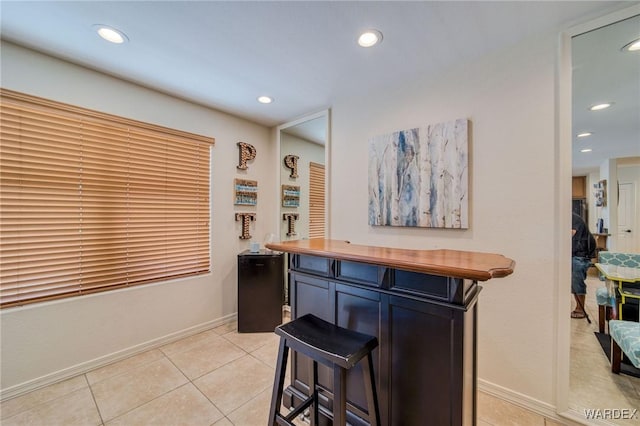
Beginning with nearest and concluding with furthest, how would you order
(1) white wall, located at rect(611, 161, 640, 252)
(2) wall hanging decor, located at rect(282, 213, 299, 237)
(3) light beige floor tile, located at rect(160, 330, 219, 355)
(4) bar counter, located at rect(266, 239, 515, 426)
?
(4) bar counter, located at rect(266, 239, 515, 426), (1) white wall, located at rect(611, 161, 640, 252), (3) light beige floor tile, located at rect(160, 330, 219, 355), (2) wall hanging decor, located at rect(282, 213, 299, 237)

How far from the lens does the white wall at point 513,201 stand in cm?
181

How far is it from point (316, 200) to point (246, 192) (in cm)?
95

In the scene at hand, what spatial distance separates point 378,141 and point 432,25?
1.02 metres

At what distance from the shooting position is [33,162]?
207cm

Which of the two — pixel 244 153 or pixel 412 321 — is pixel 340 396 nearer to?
pixel 412 321

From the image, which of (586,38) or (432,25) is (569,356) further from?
(432,25)

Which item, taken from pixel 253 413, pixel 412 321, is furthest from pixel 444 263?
pixel 253 413

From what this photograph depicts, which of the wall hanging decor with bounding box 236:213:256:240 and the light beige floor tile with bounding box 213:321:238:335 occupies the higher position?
the wall hanging decor with bounding box 236:213:256:240

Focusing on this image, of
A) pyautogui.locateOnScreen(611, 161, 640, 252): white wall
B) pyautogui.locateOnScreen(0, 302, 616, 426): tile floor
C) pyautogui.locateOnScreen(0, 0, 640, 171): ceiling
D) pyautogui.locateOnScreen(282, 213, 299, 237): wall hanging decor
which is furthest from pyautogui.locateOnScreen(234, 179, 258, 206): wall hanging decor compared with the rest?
pyautogui.locateOnScreen(611, 161, 640, 252): white wall

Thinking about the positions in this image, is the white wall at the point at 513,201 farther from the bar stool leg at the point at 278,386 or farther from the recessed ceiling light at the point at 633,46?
the bar stool leg at the point at 278,386

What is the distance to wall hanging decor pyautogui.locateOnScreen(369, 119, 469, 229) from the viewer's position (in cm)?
213

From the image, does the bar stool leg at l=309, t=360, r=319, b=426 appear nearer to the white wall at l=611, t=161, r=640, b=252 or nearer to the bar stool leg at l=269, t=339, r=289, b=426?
the bar stool leg at l=269, t=339, r=289, b=426

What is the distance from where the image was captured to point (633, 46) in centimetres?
167

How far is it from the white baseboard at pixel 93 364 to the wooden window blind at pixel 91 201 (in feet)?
2.06
